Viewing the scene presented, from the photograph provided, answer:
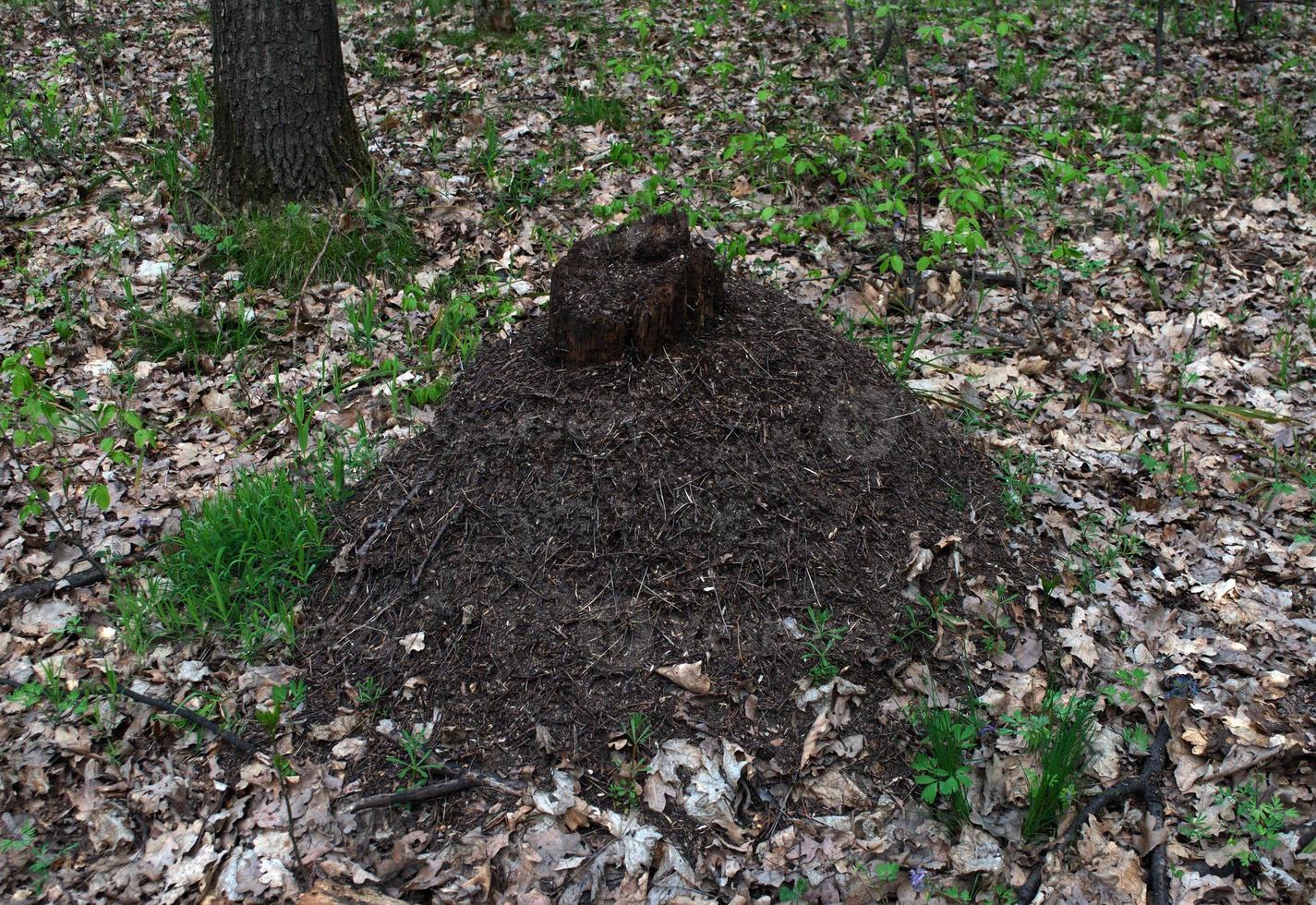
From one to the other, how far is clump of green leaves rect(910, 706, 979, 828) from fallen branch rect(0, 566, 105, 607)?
10.6ft

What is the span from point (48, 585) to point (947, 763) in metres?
3.52

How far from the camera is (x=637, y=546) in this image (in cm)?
349

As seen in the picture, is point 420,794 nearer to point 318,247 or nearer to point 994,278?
point 318,247

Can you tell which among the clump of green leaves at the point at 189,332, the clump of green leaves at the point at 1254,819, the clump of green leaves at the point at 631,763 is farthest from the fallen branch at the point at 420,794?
the clump of green leaves at the point at 189,332

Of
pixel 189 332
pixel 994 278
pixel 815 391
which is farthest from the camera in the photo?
pixel 994 278

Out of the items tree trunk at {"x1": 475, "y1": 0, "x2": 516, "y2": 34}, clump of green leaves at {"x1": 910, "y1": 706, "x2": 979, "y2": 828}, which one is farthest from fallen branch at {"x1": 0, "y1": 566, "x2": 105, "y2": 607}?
tree trunk at {"x1": 475, "y1": 0, "x2": 516, "y2": 34}

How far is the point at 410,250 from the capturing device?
5562 mm

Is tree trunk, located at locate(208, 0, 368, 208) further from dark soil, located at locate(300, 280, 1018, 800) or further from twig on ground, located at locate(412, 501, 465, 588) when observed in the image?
twig on ground, located at locate(412, 501, 465, 588)

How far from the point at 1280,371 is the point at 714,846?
3976 mm

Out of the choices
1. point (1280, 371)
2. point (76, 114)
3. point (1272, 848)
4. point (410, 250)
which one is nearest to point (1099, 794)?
point (1272, 848)

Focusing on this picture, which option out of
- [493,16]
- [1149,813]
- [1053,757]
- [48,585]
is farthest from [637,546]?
[493,16]

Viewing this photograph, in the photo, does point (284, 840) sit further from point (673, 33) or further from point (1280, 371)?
point (673, 33)

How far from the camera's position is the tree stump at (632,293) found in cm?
365

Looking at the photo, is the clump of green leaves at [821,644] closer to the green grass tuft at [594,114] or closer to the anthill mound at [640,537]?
the anthill mound at [640,537]
